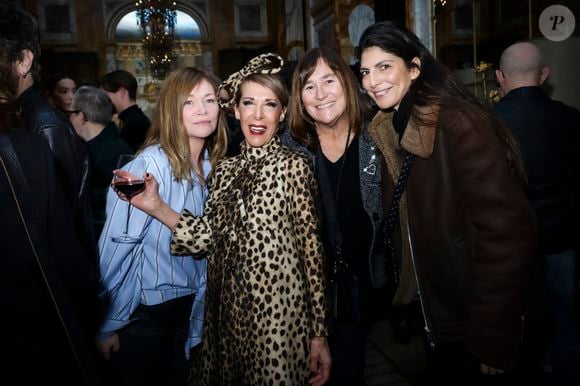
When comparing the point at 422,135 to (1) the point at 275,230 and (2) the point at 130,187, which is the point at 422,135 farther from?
(2) the point at 130,187

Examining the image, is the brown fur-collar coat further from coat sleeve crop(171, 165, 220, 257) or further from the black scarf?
coat sleeve crop(171, 165, 220, 257)

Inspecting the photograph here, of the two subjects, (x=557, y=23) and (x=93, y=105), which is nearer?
(x=93, y=105)

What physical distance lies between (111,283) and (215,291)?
459 millimetres

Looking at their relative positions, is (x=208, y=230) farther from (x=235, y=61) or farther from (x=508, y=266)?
(x=235, y=61)

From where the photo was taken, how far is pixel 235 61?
55.4ft

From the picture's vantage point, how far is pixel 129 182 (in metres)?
2.02

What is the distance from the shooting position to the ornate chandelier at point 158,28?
1257cm

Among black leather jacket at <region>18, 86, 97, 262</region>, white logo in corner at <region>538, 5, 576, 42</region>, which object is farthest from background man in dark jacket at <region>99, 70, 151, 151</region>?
white logo in corner at <region>538, 5, 576, 42</region>

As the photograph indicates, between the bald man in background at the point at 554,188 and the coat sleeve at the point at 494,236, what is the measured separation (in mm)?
1604

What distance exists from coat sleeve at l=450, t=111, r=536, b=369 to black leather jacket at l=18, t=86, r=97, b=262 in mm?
1751

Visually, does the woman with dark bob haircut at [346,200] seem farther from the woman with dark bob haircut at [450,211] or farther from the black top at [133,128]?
the black top at [133,128]

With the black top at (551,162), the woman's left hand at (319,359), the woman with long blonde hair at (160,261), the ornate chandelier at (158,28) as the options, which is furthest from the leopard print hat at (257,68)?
the ornate chandelier at (158,28)

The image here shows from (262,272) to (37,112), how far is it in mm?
1312

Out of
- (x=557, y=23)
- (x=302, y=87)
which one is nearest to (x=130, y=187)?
(x=302, y=87)
